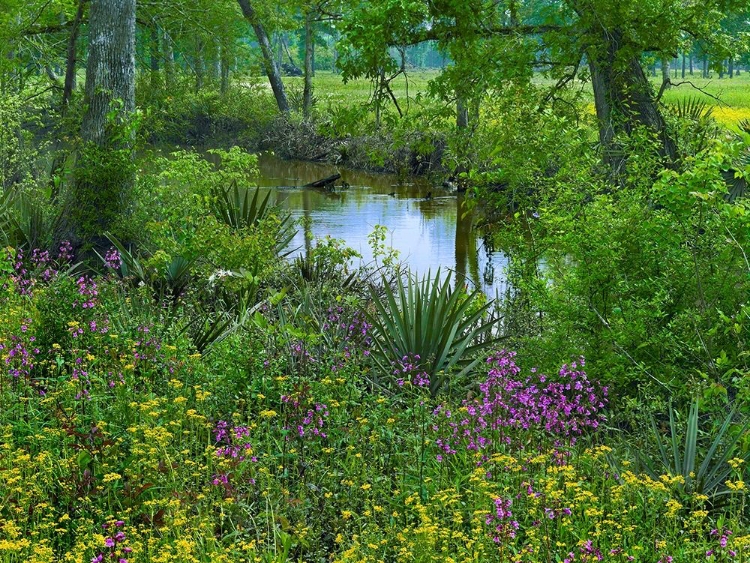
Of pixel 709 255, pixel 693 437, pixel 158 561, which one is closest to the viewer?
pixel 158 561

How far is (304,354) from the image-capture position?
261 inches

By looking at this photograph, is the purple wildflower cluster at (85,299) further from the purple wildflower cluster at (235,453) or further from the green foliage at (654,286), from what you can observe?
the green foliage at (654,286)

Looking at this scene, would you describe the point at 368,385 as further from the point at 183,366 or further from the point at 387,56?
the point at 387,56

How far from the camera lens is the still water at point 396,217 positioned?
1642cm

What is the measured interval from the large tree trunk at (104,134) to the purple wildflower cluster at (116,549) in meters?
7.88

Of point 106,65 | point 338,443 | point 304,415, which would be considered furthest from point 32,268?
point 338,443

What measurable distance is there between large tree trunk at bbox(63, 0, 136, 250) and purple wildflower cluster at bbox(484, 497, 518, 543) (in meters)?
8.32

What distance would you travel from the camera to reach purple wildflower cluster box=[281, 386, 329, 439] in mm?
5762

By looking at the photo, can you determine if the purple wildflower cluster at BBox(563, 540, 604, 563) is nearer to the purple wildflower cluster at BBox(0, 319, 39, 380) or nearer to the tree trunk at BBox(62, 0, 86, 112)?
the purple wildflower cluster at BBox(0, 319, 39, 380)

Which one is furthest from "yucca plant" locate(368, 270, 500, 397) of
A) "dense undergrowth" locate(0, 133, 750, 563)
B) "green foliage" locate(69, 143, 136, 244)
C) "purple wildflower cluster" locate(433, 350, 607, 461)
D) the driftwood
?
the driftwood

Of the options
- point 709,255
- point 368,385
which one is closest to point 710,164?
point 709,255

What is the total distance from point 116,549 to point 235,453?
94 cm

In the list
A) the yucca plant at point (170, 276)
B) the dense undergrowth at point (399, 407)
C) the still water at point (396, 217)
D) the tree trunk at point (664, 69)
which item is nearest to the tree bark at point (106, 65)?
the dense undergrowth at point (399, 407)

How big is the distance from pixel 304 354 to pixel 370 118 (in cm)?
2657
